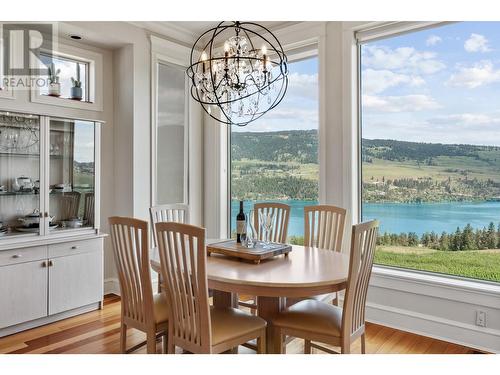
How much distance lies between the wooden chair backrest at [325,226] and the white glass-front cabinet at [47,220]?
202 centimetres

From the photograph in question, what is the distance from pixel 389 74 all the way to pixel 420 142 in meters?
0.67

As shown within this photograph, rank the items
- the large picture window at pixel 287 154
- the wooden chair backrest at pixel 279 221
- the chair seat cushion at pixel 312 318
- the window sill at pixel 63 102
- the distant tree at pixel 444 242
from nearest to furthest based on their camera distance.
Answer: the chair seat cushion at pixel 312 318, the distant tree at pixel 444 242, the wooden chair backrest at pixel 279 221, the window sill at pixel 63 102, the large picture window at pixel 287 154

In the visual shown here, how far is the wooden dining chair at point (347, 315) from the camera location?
2.06 metres

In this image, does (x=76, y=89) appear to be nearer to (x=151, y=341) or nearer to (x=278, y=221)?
(x=278, y=221)

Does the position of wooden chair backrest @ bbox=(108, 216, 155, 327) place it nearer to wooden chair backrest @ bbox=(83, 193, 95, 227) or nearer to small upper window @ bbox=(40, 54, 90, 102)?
wooden chair backrest @ bbox=(83, 193, 95, 227)

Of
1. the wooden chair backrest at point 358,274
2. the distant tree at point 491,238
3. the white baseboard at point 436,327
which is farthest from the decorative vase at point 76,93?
→ the distant tree at point 491,238

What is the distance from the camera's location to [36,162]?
3.34 m

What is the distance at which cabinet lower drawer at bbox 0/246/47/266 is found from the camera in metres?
3.05

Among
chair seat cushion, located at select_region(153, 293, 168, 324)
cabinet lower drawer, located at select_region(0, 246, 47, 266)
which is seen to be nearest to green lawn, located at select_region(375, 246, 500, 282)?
chair seat cushion, located at select_region(153, 293, 168, 324)

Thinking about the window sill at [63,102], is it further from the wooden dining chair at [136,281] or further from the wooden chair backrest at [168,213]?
the wooden dining chair at [136,281]

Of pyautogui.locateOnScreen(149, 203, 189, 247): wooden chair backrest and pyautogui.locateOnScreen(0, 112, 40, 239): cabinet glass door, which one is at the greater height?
pyautogui.locateOnScreen(0, 112, 40, 239): cabinet glass door

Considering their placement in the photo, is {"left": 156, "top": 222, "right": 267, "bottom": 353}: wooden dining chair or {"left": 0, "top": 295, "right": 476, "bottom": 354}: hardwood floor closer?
{"left": 156, "top": 222, "right": 267, "bottom": 353}: wooden dining chair

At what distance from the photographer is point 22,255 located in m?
3.15

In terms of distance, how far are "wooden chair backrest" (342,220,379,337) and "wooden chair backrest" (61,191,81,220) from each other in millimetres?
2711
